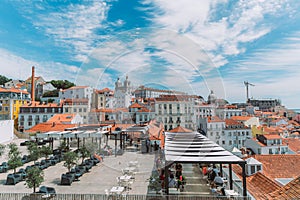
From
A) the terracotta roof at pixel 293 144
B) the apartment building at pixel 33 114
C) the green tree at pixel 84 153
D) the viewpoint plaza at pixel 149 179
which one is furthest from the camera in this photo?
the apartment building at pixel 33 114

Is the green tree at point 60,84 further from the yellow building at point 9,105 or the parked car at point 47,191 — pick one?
the parked car at point 47,191

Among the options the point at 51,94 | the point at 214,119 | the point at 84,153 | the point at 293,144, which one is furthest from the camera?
the point at 51,94

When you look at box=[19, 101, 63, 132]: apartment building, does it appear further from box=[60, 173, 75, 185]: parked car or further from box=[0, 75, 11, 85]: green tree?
box=[0, 75, 11, 85]: green tree

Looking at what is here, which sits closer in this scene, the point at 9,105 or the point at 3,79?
the point at 9,105

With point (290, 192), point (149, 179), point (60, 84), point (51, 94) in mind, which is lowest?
point (149, 179)

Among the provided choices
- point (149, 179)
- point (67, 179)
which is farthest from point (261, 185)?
point (67, 179)

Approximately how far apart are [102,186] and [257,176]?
666 centimetres

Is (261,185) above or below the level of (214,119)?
below

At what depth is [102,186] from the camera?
7.89m

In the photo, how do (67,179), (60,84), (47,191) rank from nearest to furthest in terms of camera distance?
(47,191), (67,179), (60,84)

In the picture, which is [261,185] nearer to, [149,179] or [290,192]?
[290,192]

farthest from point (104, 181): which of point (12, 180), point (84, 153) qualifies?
point (12, 180)

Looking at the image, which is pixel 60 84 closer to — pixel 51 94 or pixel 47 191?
pixel 51 94

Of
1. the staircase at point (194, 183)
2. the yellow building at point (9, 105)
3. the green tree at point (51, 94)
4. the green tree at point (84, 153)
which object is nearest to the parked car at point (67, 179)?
the green tree at point (84, 153)
